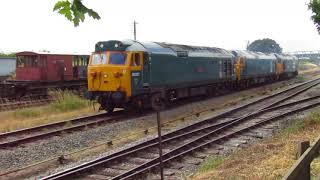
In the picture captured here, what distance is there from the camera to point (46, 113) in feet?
70.1

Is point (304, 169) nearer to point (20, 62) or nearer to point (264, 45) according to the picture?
point (20, 62)

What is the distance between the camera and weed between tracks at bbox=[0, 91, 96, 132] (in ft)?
58.6

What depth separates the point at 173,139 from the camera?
13.3 meters

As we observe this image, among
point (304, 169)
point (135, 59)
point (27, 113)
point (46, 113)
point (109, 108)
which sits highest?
point (135, 59)

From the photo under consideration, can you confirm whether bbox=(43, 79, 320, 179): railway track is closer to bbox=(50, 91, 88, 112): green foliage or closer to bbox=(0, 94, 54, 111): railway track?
bbox=(50, 91, 88, 112): green foliage

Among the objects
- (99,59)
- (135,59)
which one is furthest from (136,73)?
(99,59)

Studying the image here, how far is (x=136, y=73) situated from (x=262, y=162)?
1008 cm

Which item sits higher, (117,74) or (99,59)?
(99,59)

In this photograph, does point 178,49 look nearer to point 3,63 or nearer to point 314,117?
point 314,117

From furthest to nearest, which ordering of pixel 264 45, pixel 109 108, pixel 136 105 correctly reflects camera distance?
1. pixel 264 45
2. pixel 109 108
3. pixel 136 105

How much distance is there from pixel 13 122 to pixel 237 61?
58.7 feet

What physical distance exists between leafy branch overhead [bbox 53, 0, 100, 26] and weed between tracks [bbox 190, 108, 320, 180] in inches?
217

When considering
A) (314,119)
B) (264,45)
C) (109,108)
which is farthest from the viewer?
(264,45)

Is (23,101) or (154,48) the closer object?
(154,48)
